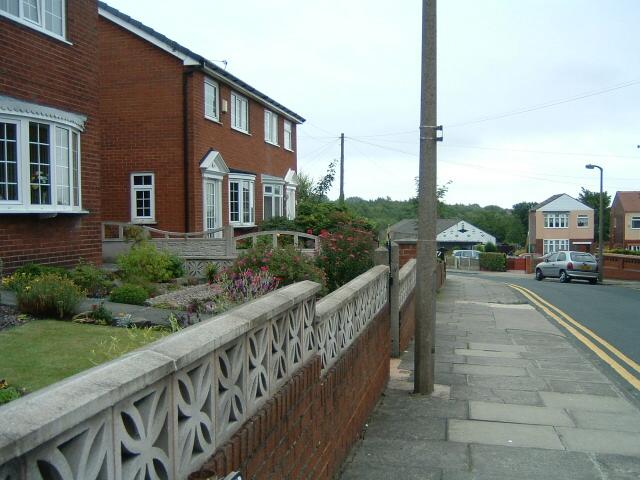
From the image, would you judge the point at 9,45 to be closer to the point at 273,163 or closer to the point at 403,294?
the point at 403,294

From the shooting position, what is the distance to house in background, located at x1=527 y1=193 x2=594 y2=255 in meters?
83.6

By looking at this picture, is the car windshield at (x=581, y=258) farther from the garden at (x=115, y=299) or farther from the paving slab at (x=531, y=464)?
the paving slab at (x=531, y=464)

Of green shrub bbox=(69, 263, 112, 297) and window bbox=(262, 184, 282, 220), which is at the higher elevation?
window bbox=(262, 184, 282, 220)

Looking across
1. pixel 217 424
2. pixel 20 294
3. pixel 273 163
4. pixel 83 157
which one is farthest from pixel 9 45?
pixel 273 163

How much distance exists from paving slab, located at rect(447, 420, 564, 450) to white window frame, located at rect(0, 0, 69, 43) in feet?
34.6

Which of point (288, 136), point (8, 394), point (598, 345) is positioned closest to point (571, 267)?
point (288, 136)

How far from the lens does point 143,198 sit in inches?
865

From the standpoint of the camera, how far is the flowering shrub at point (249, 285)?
9.20 meters

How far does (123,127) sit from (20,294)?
13807 mm

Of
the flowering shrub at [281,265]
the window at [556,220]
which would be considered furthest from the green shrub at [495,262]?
the flowering shrub at [281,265]

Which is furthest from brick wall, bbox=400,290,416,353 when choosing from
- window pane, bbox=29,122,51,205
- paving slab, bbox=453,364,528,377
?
window pane, bbox=29,122,51,205

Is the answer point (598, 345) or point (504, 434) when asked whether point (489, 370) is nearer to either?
point (504, 434)

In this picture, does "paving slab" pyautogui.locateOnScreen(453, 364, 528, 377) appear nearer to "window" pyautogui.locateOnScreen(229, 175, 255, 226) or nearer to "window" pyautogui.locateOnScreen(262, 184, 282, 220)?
"window" pyautogui.locateOnScreen(229, 175, 255, 226)

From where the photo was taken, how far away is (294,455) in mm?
3797
